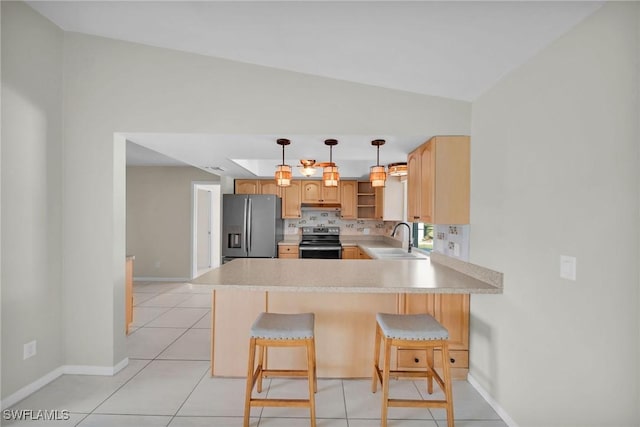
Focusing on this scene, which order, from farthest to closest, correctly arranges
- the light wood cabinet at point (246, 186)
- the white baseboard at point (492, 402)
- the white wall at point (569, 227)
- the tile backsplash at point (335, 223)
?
the tile backsplash at point (335, 223) < the light wood cabinet at point (246, 186) < the white baseboard at point (492, 402) < the white wall at point (569, 227)

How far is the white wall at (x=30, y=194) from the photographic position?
1.98 m

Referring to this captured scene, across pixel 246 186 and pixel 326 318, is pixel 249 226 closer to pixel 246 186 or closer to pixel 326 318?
pixel 246 186

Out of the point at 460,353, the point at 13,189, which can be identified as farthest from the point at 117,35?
the point at 460,353

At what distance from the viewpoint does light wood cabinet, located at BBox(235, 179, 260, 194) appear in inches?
221

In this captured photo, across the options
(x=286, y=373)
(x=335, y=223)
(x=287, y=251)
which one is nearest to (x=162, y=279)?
(x=287, y=251)

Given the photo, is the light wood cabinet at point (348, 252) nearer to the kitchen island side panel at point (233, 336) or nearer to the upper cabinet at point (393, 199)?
the upper cabinet at point (393, 199)

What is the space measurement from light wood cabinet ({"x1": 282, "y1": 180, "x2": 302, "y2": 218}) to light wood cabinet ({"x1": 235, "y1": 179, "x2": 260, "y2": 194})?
51 centimetres

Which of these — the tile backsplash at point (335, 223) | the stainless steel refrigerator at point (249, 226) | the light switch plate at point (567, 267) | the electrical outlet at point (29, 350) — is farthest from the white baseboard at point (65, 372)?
the tile backsplash at point (335, 223)

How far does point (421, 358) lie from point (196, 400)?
66.2 inches

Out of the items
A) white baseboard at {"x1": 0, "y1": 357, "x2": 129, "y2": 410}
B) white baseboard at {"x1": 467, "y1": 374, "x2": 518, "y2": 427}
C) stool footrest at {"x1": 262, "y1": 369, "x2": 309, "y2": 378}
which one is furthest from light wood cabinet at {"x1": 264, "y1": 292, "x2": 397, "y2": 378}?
white baseboard at {"x1": 0, "y1": 357, "x2": 129, "y2": 410}

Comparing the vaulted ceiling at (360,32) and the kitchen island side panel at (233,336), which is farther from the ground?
the vaulted ceiling at (360,32)

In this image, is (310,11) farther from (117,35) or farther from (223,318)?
(223,318)

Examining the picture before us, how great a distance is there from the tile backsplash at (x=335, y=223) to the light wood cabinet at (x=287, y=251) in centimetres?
66

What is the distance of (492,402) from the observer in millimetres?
2078
